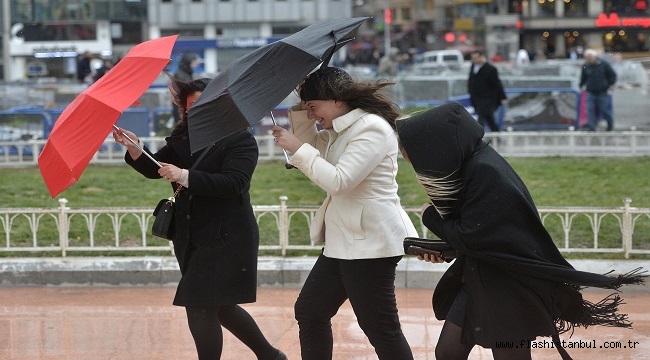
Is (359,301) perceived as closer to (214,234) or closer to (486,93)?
(214,234)

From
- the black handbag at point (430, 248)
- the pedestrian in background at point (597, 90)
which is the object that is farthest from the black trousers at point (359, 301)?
the pedestrian in background at point (597, 90)

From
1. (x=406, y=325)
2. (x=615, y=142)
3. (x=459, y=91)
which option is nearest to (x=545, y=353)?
(x=406, y=325)

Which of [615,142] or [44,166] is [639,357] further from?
[615,142]

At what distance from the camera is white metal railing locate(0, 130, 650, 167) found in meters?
13.2

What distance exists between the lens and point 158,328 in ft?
22.1

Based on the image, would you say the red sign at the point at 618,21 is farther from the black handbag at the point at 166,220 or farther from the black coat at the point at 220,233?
the black handbag at the point at 166,220

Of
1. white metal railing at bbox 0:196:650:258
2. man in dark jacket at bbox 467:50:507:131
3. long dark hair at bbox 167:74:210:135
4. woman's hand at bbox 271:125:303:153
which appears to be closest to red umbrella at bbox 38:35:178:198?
long dark hair at bbox 167:74:210:135

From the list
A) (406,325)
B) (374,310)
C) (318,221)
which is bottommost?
(406,325)

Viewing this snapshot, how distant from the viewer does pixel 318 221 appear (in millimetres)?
4789

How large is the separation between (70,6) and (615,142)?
45.8 metres

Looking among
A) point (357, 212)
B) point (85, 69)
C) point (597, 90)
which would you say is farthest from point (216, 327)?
point (85, 69)

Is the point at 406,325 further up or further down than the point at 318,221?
further down

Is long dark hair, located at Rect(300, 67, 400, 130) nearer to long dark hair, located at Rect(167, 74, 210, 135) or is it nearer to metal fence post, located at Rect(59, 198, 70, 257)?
long dark hair, located at Rect(167, 74, 210, 135)

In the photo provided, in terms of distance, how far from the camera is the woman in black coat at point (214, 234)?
4.93 m
